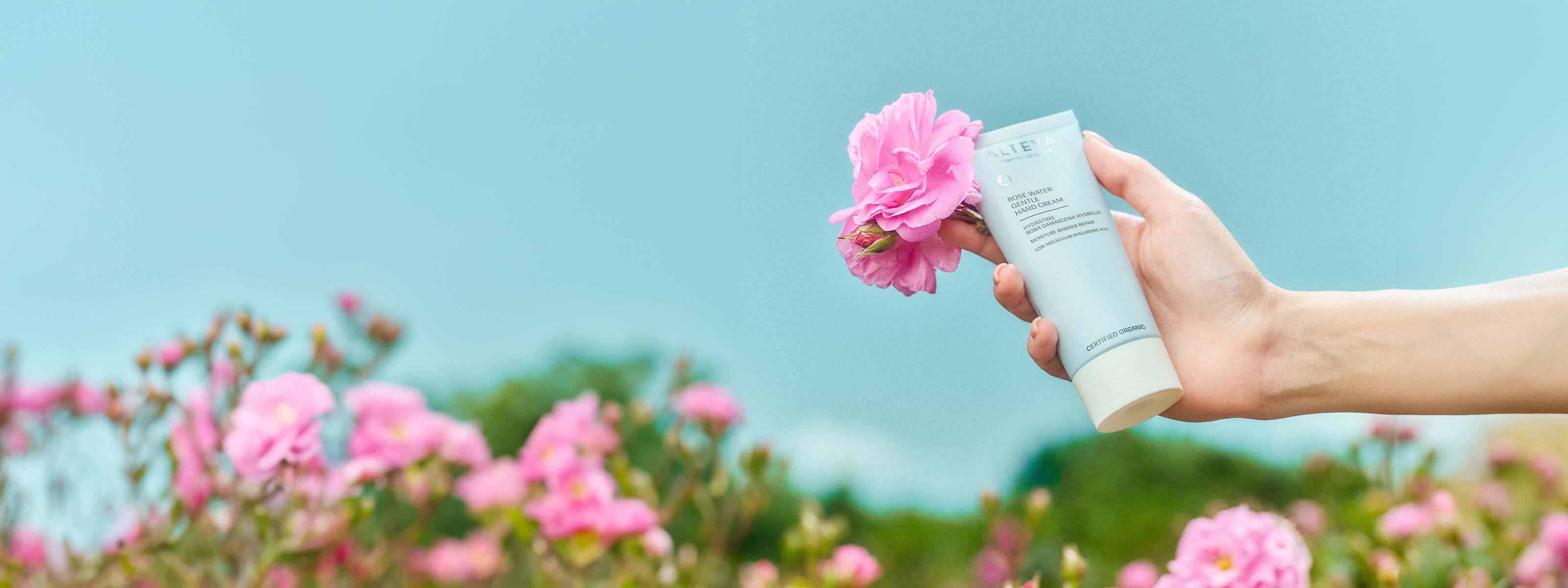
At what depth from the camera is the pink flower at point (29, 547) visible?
2352 mm

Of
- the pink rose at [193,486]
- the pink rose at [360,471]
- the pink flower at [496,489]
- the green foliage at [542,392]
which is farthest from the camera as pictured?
the green foliage at [542,392]

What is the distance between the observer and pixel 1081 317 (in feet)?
3.64

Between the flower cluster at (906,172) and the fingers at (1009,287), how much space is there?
0.10 m

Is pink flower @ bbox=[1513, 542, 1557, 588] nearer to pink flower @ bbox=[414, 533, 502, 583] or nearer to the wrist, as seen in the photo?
the wrist

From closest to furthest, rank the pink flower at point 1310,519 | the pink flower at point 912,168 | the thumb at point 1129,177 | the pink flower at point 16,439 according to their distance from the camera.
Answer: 1. the pink flower at point 912,168
2. the thumb at point 1129,177
3. the pink flower at point 16,439
4. the pink flower at point 1310,519

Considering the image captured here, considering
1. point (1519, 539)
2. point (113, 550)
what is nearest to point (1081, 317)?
point (1519, 539)

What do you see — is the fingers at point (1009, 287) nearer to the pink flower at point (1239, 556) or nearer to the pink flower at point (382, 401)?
the pink flower at point (1239, 556)

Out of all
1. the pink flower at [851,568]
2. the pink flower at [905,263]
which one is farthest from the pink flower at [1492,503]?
the pink flower at [905,263]

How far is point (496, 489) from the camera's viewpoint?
1.84 meters

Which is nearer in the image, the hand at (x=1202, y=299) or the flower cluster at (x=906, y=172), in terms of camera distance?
the flower cluster at (x=906, y=172)

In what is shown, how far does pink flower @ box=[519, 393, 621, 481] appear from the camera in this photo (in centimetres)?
169

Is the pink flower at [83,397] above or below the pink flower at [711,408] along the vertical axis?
below

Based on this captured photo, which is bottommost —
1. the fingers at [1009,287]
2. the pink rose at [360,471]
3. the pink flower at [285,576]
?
the pink flower at [285,576]

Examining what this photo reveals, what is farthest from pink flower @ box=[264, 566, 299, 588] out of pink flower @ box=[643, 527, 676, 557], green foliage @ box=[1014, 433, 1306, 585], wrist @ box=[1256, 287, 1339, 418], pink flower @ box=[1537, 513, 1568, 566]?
green foliage @ box=[1014, 433, 1306, 585]
